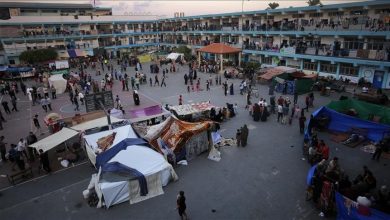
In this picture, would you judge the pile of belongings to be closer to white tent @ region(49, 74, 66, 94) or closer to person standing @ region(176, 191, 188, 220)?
person standing @ region(176, 191, 188, 220)

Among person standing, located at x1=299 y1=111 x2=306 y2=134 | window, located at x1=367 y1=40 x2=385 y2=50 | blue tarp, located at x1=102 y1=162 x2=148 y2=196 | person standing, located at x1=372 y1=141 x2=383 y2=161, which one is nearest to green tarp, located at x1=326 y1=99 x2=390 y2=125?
person standing, located at x1=299 y1=111 x2=306 y2=134

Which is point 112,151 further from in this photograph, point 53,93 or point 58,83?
point 58,83

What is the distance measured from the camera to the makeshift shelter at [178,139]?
44.7ft

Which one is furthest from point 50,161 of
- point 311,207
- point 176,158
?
point 311,207

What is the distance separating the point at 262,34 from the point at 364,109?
25.3m

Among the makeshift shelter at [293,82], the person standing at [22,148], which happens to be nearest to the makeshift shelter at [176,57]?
the makeshift shelter at [293,82]

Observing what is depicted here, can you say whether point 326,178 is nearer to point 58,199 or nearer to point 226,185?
point 226,185

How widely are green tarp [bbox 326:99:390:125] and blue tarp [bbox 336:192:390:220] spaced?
9.52 metres

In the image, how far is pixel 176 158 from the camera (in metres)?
13.7

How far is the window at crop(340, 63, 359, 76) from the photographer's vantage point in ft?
95.9

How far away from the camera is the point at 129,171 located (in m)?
11.1

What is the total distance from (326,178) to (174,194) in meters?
6.02

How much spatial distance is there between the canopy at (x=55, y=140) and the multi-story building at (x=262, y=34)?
89.5 ft

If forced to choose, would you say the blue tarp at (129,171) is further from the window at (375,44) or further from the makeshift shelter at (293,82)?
the window at (375,44)
